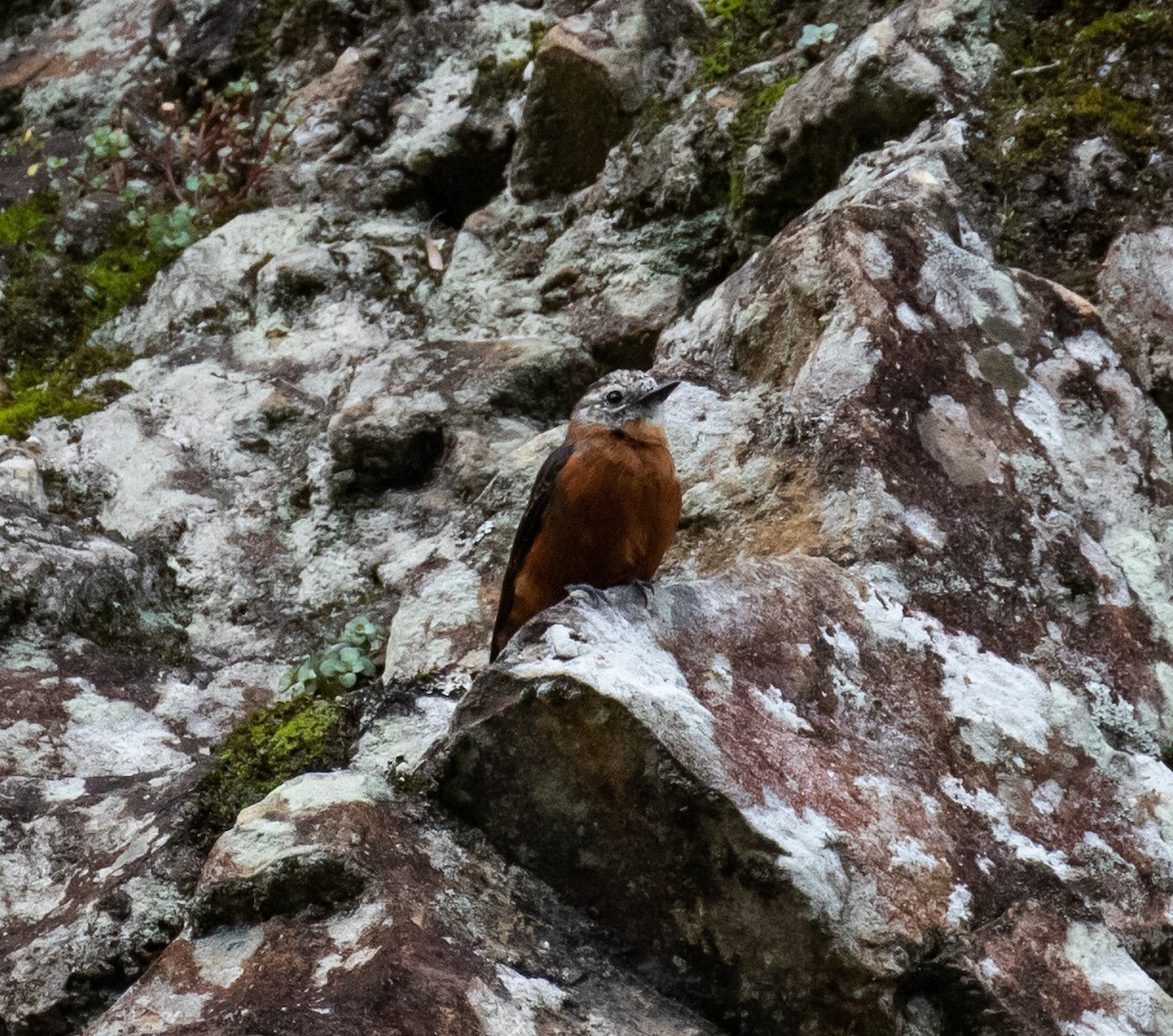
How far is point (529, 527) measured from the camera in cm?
415

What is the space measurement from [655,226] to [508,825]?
3.18 meters

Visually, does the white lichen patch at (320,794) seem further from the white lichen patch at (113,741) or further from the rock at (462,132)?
the rock at (462,132)

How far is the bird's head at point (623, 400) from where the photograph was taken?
416 cm

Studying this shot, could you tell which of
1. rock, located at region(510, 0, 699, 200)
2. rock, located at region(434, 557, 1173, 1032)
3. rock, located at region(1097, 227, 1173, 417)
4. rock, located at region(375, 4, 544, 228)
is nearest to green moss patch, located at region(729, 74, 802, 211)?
rock, located at region(510, 0, 699, 200)

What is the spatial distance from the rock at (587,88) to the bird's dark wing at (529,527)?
2.07 meters

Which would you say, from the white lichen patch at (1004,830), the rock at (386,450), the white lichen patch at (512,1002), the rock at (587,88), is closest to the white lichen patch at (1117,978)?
the white lichen patch at (1004,830)

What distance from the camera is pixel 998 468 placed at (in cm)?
403

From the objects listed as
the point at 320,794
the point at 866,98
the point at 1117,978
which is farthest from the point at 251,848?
the point at 866,98

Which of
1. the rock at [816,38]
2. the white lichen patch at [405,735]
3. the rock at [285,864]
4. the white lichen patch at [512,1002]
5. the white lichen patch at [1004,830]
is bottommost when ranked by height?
the white lichen patch at [1004,830]

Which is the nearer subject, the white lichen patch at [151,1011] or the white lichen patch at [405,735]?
the white lichen patch at [151,1011]

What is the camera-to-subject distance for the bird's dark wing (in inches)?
160

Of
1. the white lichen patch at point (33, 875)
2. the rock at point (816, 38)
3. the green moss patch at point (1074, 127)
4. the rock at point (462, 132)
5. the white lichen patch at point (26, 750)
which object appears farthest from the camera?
the rock at point (462, 132)

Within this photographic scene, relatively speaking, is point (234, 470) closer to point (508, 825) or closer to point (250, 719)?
point (250, 719)

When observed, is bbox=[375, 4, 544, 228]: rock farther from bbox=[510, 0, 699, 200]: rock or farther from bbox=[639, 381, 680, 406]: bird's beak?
bbox=[639, 381, 680, 406]: bird's beak
